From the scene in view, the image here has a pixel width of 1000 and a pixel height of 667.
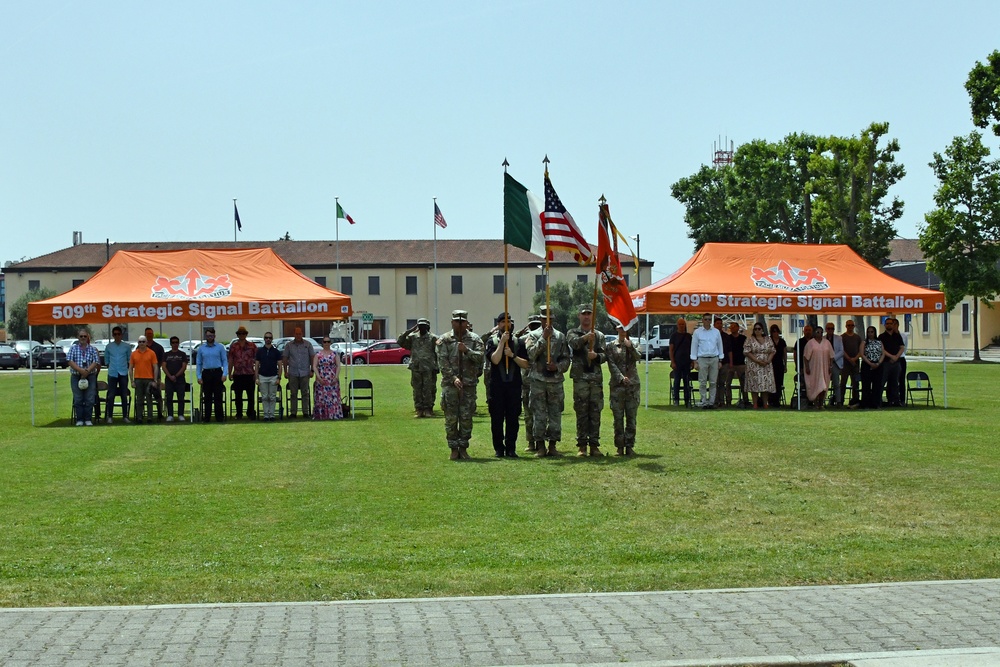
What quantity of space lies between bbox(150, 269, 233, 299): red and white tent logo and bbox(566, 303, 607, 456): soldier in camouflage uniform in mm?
9879

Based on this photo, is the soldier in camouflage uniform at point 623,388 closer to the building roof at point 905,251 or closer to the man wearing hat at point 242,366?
the man wearing hat at point 242,366

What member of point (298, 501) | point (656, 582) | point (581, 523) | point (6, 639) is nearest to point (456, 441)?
point (298, 501)

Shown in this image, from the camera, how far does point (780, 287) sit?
24531mm

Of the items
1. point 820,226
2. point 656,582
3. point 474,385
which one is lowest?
point 656,582

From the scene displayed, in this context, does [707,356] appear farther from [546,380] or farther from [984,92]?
[984,92]

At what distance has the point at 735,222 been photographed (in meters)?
71.7

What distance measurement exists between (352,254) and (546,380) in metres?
82.5

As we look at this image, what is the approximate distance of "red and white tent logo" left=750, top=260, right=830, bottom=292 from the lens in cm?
2455

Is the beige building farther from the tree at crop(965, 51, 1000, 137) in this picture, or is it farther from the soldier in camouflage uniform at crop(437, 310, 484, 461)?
the soldier in camouflage uniform at crop(437, 310, 484, 461)

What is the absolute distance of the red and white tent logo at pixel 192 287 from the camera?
23.0 metres

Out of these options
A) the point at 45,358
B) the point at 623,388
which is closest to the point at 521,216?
the point at 623,388

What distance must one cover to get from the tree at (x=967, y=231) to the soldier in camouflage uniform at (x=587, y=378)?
133 feet

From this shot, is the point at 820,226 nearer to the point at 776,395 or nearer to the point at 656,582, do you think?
the point at 776,395

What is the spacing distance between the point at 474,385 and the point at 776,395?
11.3 m
